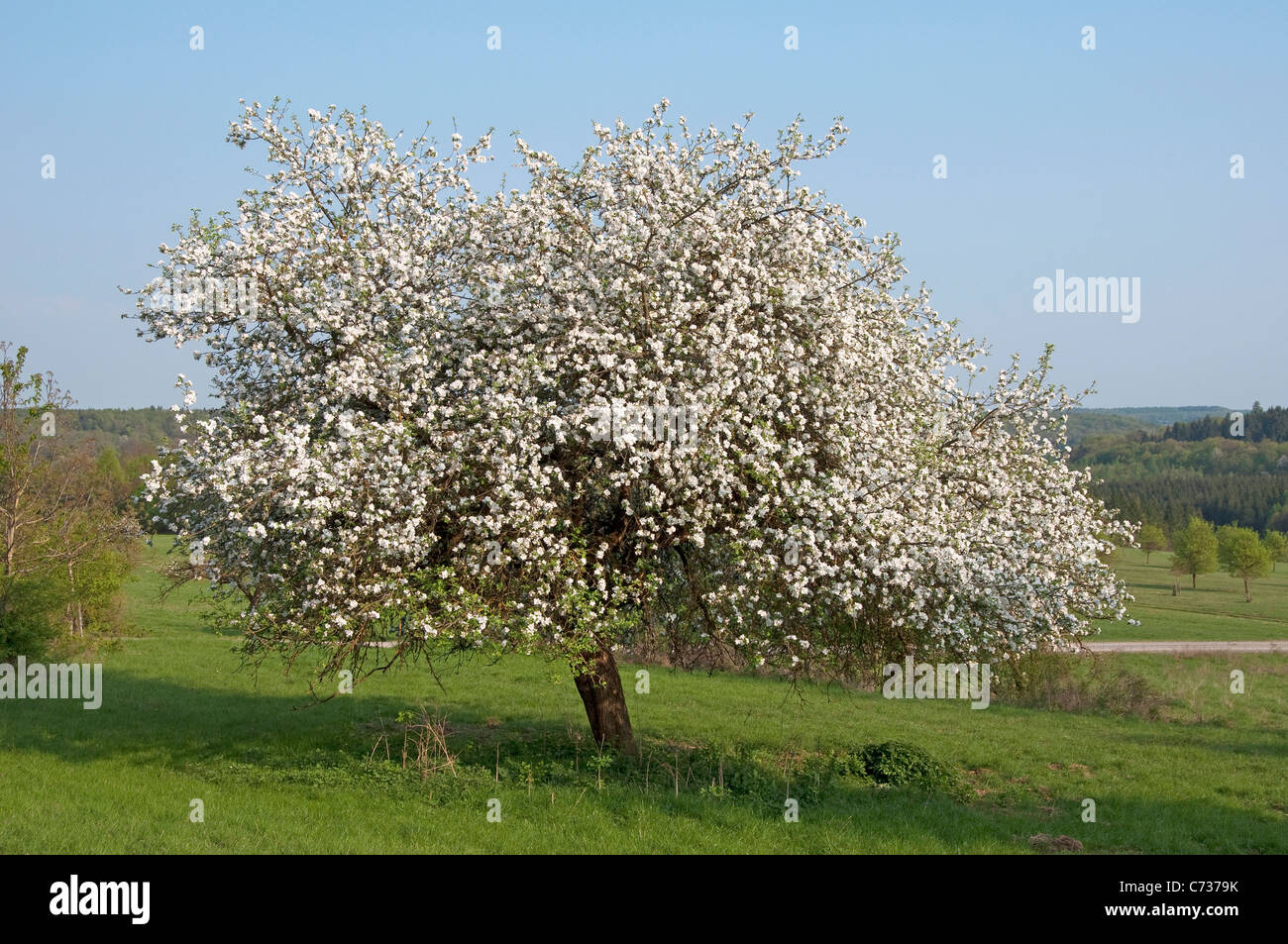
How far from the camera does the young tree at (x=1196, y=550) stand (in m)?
85.8

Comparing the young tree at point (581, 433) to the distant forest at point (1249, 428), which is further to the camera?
the distant forest at point (1249, 428)

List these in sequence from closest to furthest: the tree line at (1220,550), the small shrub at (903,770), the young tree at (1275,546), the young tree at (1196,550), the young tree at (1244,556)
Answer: the small shrub at (903,770) → the young tree at (1244,556) → the tree line at (1220,550) → the young tree at (1196,550) → the young tree at (1275,546)

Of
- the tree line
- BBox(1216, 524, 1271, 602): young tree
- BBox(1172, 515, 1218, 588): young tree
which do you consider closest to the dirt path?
the tree line

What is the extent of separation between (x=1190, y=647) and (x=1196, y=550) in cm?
3994

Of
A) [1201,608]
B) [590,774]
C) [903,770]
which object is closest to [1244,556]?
[1201,608]

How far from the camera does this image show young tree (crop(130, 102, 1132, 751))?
12.1 metres

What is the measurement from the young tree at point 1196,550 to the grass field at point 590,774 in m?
59.4

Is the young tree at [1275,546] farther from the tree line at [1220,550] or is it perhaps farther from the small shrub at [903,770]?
the small shrub at [903,770]

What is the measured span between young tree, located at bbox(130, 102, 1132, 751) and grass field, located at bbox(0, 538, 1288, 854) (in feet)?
7.26

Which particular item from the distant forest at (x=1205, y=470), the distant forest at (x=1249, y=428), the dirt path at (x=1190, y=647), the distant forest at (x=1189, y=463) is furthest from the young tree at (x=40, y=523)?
the distant forest at (x=1249, y=428)

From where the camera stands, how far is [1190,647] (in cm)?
5153

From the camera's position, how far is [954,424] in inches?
607

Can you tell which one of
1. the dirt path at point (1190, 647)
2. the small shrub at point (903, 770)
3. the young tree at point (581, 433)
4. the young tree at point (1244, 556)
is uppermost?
the young tree at point (581, 433)

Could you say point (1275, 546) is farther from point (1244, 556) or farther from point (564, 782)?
point (564, 782)
